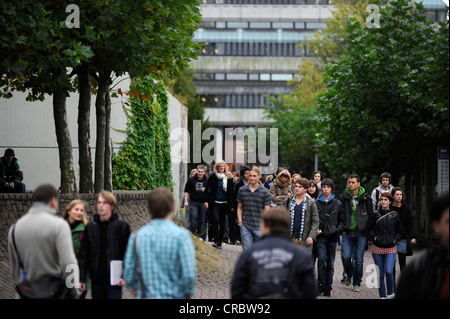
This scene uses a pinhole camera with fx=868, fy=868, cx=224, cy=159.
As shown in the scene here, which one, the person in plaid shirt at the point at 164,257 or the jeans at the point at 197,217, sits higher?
the person in plaid shirt at the point at 164,257

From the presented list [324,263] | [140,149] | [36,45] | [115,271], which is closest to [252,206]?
[324,263]

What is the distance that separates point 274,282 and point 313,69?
50614mm

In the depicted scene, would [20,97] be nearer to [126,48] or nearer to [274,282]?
[126,48]

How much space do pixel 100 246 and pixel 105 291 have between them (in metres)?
0.41

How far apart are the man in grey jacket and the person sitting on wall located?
977 centimetres

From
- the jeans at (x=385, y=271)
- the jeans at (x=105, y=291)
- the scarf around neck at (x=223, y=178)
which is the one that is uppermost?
the scarf around neck at (x=223, y=178)

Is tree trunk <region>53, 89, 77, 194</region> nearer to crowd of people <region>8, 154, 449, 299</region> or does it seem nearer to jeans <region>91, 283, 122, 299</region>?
crowd of people <region>8, 154, 449, 299</region>

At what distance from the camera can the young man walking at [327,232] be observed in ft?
42.6

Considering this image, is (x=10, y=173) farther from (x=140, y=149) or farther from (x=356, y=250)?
(x=356, y=250)

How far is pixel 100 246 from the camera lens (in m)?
7.87

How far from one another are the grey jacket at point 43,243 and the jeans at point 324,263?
652 cm

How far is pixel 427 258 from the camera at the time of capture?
5680 millimetres

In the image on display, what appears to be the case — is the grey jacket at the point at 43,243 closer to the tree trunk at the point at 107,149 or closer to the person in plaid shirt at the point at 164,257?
the person in plaid shirt at the point at 164,257

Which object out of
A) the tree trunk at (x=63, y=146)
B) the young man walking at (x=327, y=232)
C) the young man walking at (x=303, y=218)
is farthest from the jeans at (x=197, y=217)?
the young man walking at (x=303, y=218)
